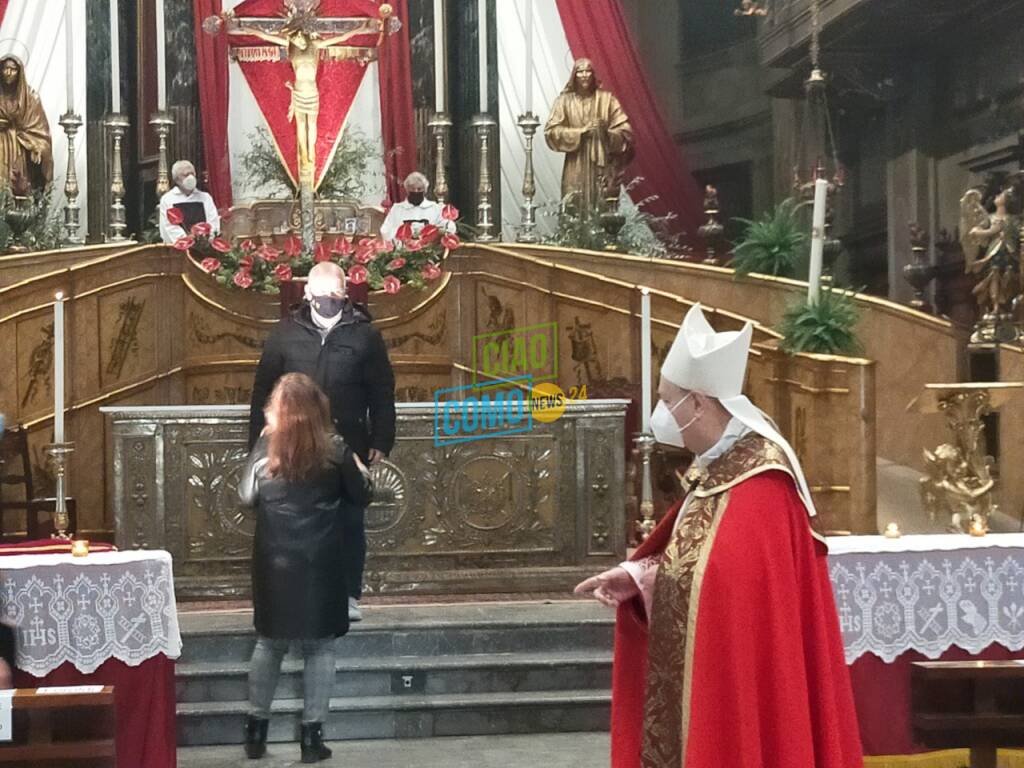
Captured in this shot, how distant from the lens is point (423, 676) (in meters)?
6.77

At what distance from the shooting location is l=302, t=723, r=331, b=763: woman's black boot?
6023 millimetres

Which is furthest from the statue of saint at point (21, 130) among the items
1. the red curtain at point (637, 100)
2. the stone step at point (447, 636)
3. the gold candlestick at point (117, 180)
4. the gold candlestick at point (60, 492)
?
the stone step at point (447, 636)

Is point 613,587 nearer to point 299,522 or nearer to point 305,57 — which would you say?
point 299,522

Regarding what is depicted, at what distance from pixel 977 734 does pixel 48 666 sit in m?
3.12

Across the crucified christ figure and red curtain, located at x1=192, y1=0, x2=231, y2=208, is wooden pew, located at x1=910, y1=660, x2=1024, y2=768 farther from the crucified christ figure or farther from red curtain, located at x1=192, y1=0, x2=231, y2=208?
red curtain, located at x1=192, y1=0, x2=231, y2=208

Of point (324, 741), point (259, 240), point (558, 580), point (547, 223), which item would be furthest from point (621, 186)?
point (324, 741)

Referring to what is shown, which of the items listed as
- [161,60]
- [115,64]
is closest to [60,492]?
[115,64]

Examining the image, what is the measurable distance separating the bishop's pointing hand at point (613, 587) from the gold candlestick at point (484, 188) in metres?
8.59

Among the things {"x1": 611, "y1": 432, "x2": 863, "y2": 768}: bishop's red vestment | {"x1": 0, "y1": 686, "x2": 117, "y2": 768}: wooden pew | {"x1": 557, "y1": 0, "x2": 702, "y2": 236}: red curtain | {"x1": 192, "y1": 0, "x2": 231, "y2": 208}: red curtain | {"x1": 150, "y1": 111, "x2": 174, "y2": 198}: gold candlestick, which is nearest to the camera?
{"x1": 611, "y1": 432, "x2": 863, "y2": 768}: bishop's red vestment

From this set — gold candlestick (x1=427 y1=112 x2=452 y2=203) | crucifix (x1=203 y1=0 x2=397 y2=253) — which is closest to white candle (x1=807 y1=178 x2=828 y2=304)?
crucifix (x1=203 y1=0 x2=397 y2=253)

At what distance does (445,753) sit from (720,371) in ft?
10.5

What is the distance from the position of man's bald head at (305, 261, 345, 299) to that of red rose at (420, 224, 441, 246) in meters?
3.27

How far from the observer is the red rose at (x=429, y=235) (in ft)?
32.6

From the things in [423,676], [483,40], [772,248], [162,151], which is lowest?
[423,676]
